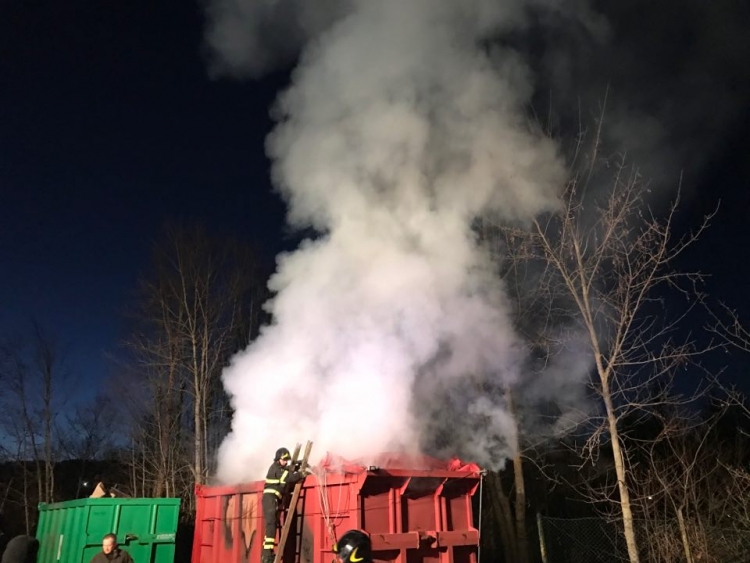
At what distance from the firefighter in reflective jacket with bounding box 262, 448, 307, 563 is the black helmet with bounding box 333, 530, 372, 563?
305 cm

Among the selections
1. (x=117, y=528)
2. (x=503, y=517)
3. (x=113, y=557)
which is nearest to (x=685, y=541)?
(x=503, y=517)

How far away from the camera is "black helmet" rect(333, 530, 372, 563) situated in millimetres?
3596

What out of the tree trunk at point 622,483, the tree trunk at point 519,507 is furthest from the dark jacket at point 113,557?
the tree trunk at point 519,507

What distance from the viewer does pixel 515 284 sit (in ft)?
45.6

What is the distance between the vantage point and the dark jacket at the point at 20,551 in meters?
5.09

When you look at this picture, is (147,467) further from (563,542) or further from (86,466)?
(563,542)

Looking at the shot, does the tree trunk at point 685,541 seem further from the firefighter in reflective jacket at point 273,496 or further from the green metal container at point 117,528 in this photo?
the green metal container at point 117,528

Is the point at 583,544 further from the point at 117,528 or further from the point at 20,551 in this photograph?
the point at 20,551

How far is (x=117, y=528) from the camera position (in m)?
9.15

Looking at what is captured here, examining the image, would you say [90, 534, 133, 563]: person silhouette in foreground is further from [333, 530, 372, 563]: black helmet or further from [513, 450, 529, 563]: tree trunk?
[513, 450, 529, 563]: tree trunk

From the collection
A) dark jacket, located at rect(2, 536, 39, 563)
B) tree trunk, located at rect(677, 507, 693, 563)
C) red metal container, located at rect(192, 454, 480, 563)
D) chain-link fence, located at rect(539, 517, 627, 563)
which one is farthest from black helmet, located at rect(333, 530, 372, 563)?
chain-link fence, located at rect(539, 517, 627, 563)

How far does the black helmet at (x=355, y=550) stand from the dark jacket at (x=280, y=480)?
3033 mm

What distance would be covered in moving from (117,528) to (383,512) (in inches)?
210

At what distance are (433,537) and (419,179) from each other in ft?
18.4
